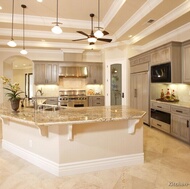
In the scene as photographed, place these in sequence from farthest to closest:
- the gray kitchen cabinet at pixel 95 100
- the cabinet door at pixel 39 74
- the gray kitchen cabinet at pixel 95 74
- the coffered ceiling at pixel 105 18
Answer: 1. the gray kitchen cabinet at pixel 95 74
2. the gray kitchen cabinet at pixel 95 100
3. the cabinet door at pixel 39 74
4. the coffered ceiling at pixel 105 18

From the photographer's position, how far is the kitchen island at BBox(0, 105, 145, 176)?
2.39m

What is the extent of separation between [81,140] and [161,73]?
333 centimetres

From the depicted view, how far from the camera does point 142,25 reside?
4.74 meters

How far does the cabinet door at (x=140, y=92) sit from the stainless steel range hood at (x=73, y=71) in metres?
2.14

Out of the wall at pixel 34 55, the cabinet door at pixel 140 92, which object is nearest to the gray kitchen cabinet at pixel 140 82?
the cabinet door at pixel 140 92

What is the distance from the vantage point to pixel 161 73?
4.72 m

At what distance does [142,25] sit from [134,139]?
3.44 meters

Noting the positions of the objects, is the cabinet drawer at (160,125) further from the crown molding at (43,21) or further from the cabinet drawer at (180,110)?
the crown molding at (43,21)

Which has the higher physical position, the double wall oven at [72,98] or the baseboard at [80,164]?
the double wall oven at [72,98]

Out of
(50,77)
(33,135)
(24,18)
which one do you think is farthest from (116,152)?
(50,77)

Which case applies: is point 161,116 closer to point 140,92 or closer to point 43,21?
point 140,92

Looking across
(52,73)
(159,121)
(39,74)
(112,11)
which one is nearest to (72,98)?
(52,73)

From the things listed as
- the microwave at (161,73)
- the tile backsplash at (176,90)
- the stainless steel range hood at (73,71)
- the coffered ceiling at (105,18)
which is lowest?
the tile backsplash at (176,90)

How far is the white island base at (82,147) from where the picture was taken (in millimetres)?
2438
